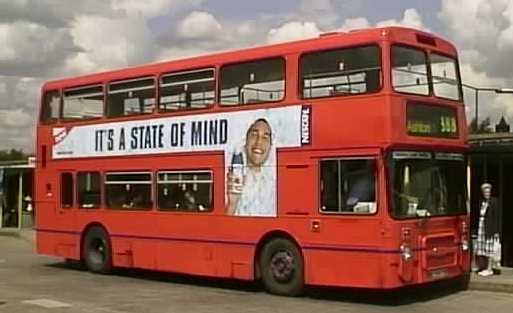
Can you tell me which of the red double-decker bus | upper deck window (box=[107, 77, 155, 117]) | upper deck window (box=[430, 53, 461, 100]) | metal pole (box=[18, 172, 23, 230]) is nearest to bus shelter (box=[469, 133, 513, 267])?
upper deck window (box=[430, 53, 461, 100])

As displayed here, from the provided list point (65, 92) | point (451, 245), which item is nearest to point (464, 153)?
point (451, 245)

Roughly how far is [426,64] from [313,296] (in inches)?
166

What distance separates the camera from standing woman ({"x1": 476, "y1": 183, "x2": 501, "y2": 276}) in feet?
55.5

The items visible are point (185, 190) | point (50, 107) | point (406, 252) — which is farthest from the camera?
point (50, 107)

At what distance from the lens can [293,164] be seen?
15625 millimetres

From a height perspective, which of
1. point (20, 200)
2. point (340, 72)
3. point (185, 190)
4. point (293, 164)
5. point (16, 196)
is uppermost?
point (340, 72)

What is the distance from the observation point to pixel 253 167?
1641 cm

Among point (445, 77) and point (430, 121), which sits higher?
point (445, 77)

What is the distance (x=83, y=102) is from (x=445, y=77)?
8.10 metres

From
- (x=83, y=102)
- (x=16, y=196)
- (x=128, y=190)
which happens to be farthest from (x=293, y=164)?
(x=16, y=196)

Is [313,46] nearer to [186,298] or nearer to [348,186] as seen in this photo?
[348,186]

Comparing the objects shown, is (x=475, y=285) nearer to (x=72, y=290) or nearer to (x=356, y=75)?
(x=356, y=75)

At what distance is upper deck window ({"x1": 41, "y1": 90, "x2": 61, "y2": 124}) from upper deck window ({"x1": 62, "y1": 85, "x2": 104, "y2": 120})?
0.27m

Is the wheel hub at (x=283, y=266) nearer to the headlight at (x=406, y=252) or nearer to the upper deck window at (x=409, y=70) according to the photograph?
the headlight at (x=406, y=252)
